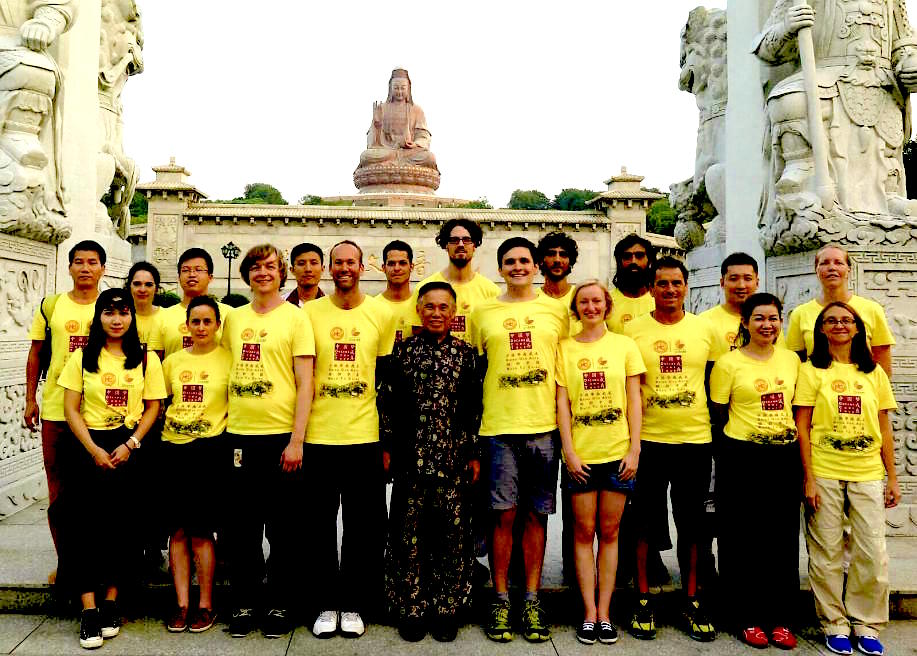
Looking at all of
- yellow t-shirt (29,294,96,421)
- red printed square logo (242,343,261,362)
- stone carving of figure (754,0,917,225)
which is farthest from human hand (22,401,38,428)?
stone carving of figure (754,0,917,225)

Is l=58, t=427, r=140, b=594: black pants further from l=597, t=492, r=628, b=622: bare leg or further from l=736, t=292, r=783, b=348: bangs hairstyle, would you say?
l=736, t=292, r=783, b=348: bangs hairstyle

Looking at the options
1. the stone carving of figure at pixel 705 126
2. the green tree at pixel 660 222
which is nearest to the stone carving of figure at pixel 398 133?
the green tree at pixel 660 222

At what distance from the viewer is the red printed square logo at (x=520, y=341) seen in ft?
10.8

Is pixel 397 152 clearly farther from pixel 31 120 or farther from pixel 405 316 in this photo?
pixel 405 316

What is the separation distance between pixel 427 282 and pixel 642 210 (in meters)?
24.7

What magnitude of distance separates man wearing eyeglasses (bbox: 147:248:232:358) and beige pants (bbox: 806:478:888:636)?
10.9ft

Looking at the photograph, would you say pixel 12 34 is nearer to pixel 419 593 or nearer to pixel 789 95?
pixel 419 593

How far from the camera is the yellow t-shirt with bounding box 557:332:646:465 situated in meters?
3.22

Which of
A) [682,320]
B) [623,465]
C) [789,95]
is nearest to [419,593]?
[623,465]

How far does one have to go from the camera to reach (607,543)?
10.6ft

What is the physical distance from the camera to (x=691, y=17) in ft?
23.7

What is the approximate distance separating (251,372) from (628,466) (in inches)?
74.7

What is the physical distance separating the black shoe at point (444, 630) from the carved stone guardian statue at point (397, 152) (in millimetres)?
29091

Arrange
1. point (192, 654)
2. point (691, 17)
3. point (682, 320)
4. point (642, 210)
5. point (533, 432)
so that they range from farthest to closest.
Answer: point (642, 210) → point (691, 17) → point (682, 320) → point (533, 432) → point (192, 654)
